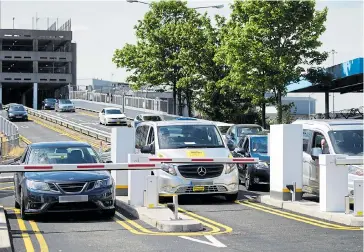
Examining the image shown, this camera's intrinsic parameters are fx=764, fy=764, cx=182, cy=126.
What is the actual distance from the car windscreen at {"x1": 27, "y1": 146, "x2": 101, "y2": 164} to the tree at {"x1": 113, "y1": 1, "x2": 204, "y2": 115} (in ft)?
154

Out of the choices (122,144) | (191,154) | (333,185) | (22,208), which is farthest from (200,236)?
(191,154)

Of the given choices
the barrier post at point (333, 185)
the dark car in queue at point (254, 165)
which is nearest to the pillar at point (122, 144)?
the barrier post at point (333, 185)

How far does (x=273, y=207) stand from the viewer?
645 inches

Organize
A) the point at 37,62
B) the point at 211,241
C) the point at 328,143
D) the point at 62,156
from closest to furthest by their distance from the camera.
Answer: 1. the point at 211,241
2. the point at 62,156
3. the point at 328,143
4. the point at 37,62

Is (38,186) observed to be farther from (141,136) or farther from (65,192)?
(141,136)

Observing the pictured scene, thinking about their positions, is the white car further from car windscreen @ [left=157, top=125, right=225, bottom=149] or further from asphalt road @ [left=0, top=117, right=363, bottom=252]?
asphalt road @ [left=0, top=117, right=363, bottom=252]

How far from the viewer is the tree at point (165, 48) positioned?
6448cm

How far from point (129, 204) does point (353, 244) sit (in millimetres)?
5774

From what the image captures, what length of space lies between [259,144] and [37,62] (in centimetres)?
10634

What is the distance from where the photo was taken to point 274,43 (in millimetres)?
46875

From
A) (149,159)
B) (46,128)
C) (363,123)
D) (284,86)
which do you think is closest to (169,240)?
(149,159)

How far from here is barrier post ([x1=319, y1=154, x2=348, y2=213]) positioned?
14.1 meters

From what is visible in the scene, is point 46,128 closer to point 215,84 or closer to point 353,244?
point 215,84

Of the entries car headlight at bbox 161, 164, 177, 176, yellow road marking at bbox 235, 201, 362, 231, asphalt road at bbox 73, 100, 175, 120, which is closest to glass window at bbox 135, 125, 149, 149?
car headlight at bbox 161, 164, 177, 176
